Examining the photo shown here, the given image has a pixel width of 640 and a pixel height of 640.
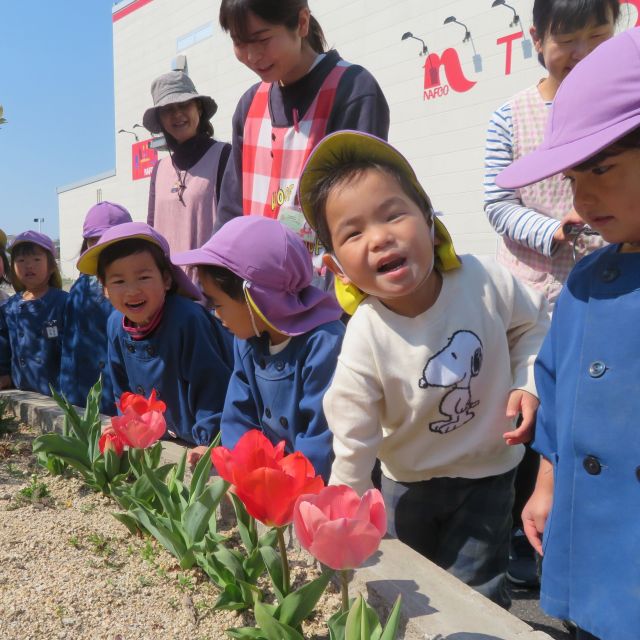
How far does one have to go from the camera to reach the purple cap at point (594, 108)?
3.83 ft

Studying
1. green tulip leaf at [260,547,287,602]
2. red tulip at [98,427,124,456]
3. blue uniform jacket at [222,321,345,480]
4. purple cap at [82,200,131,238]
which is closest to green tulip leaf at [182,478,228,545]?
green tulip leaf at [260,547,287,602]

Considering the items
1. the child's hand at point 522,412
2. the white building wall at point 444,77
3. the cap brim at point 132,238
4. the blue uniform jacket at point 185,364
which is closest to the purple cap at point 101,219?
the cap brim at point 132,238

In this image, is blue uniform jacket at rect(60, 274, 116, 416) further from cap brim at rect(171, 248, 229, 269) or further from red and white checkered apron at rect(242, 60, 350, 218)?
cap brim at rect(171, 248, 229, 269)

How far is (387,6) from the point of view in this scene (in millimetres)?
9375

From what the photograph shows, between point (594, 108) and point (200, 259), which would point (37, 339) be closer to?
point (200, 259)

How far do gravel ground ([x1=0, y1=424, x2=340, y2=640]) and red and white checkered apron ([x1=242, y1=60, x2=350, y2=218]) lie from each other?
49.2 inches

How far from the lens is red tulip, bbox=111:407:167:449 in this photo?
1.98m

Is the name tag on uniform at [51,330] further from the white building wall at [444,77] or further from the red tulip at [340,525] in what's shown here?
the white building wall at [444,77]

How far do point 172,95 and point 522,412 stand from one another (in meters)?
2.49

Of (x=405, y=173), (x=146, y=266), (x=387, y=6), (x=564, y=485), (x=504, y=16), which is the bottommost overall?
(x=564, y=485)

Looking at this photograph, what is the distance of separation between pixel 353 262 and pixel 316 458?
0.72 m

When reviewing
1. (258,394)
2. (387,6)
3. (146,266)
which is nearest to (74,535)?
(258,394)

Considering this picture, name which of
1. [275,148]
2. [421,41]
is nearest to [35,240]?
[275,148]

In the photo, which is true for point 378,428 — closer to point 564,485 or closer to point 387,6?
point 564,485
